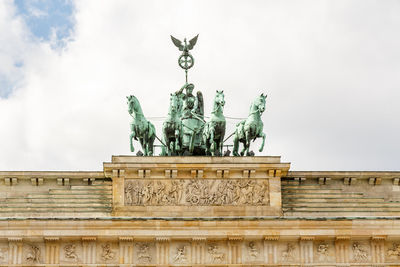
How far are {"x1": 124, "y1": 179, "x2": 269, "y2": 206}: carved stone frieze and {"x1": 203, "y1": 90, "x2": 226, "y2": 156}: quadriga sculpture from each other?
4.28ft

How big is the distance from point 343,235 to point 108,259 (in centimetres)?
627

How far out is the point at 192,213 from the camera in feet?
103

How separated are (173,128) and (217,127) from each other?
1241 millimetres

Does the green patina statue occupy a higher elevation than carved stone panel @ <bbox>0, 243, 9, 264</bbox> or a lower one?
higher

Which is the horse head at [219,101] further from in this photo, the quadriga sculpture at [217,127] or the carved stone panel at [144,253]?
the carved stone panel at [144,253]

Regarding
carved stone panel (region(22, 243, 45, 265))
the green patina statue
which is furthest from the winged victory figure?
carved stone panel (region(22, 243, 45, 265))

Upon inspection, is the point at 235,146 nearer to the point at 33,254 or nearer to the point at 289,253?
the point at 289,253

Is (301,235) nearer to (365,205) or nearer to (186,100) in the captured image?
(365,205)

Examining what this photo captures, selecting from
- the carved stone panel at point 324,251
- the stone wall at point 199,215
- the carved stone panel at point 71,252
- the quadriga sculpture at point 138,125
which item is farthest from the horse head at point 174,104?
the carved stone panel at point 324,251

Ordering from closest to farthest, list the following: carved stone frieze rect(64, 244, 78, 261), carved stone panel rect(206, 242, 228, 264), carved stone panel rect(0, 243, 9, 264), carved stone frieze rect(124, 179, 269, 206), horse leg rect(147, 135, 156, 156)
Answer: carved stone panel rect(0, 243, 9, 264), carved stone frieze rect(64, 244, 78, 261), carved stone panel rect(206, 242, 228, 264), carved stone frieze rect(124, 179, 269, 206), horse leg rect(147, 135, 156, 156)

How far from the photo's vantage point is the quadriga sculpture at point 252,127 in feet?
106

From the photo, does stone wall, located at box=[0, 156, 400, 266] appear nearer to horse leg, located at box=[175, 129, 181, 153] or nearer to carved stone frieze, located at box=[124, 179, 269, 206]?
carved stone frieze, located at box=[124, 179, 269, 206]

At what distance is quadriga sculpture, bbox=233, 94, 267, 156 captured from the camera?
32.4m

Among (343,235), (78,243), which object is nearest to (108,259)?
(78,243)
